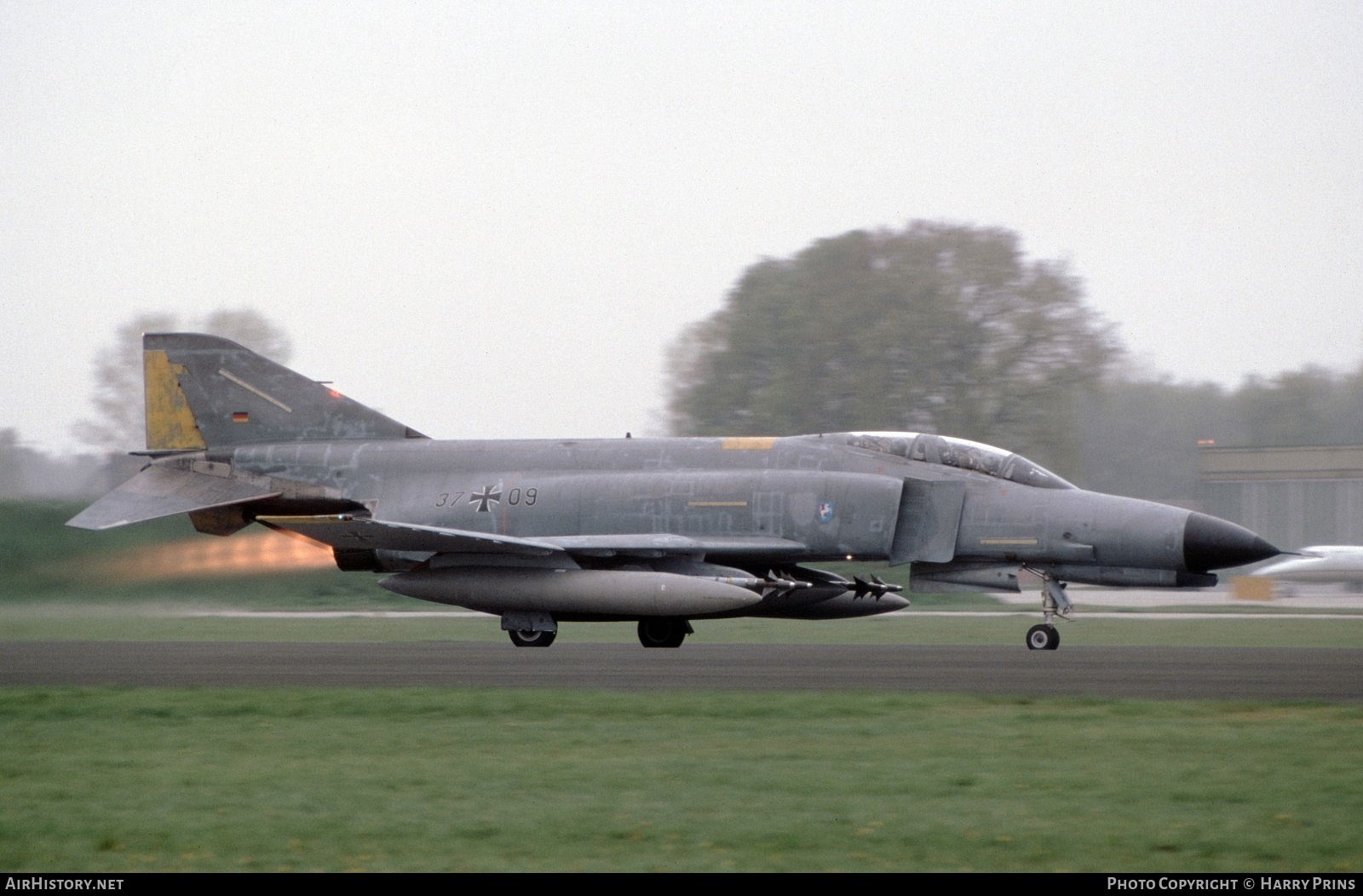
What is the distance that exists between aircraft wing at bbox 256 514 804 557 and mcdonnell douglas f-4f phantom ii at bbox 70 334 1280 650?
0.03 m

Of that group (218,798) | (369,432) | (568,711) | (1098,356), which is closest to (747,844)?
(218,798)

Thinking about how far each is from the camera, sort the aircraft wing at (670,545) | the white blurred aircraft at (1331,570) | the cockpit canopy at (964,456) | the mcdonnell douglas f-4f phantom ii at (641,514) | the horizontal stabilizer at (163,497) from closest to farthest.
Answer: the mcdonnell douglas f-4f phantom ii at (641,514), the aircraft wing at (670,545), the cockpit canopy at (964,456), the horizontal stabilizer at (163,497), the white blurred aircraft at (1331,570)

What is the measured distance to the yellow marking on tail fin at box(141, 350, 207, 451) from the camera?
19078 millimetres

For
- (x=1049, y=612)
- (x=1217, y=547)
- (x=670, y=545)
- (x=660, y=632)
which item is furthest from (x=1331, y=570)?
(x=670, y=545)

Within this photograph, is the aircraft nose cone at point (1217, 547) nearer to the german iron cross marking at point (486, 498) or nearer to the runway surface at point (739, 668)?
the runway surface at point (739, 668)

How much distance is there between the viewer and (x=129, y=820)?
6461 mm

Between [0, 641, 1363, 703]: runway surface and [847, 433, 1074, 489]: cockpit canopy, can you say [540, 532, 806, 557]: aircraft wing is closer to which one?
[0, 641, 1363, 703]: runway surface

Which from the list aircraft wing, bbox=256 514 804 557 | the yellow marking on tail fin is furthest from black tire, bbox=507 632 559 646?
the yellow marking on tail fin

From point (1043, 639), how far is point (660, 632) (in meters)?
4.38

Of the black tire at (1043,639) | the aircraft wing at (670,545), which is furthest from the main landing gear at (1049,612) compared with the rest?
the aircraft wing at (670,545)

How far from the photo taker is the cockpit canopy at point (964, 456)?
642 inches

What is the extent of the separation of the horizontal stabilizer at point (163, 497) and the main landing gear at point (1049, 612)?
945cm

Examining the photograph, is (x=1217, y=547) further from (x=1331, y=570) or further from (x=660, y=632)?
(x=1331, y=570)

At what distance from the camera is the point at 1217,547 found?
15.2m
